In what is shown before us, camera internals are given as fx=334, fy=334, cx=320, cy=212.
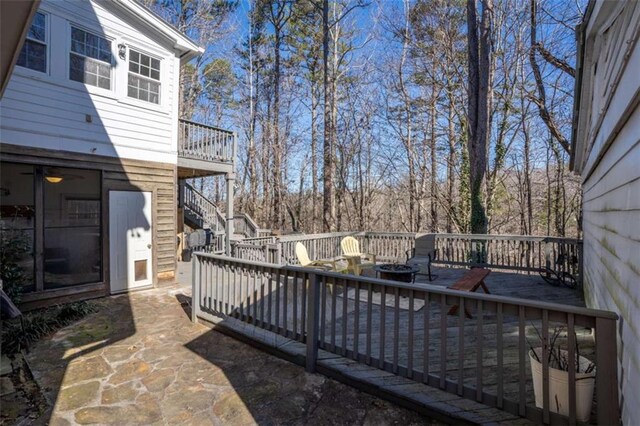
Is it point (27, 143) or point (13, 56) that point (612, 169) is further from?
point (27, 143)

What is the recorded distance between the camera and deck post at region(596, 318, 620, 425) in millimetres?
1840

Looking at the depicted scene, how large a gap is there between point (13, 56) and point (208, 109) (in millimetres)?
16960

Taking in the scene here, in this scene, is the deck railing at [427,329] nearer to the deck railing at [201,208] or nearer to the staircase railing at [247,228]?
the staircase railing at [247,228]

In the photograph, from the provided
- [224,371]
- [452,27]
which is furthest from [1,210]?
[452,27]

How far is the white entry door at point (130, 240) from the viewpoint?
20.9ft

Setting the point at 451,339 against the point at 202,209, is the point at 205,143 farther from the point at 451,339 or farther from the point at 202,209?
the point at 451,339

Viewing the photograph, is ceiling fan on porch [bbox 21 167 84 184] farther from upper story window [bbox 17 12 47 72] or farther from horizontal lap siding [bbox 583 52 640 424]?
horizontal lap siding [bbox 583 52 640 424]

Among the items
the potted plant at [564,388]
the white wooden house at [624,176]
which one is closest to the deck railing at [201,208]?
the potted plant at [564,388]

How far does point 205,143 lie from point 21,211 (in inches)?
165

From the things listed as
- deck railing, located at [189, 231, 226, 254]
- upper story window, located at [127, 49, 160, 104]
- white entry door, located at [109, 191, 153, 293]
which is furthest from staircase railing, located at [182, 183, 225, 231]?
upper story window, located at [127, 49, 160, 104]

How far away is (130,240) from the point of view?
6617mm

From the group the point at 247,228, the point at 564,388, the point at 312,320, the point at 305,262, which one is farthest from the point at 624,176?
the point at 247,228

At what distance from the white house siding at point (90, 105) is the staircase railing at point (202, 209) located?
166 inches

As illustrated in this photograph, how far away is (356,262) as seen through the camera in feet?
25.6
